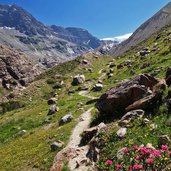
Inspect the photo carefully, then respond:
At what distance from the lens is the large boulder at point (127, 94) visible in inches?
1019

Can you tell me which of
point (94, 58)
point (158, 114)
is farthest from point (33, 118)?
point (94, 58)

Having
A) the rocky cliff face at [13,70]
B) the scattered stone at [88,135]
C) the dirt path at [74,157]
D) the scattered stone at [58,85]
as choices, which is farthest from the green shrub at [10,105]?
the scattered stone at [88,135]

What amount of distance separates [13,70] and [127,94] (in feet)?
294

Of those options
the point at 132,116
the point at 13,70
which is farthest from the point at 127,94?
the point at 13,70

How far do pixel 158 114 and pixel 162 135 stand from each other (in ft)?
14.8

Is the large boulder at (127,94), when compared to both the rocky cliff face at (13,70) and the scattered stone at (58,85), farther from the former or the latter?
the rocky cliff face at (13,70)

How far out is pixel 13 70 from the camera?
111 m

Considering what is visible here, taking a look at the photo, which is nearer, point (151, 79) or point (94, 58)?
point (151, 79)

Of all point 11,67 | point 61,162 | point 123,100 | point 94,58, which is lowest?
point 61,162

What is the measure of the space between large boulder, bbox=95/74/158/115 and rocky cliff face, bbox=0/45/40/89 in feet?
262

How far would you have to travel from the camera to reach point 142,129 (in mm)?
19219

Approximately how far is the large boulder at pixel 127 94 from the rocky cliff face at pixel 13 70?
7991 centimetres

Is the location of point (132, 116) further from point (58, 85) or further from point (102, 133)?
point (58, 85)

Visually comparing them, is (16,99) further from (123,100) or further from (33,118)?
(123,100)
